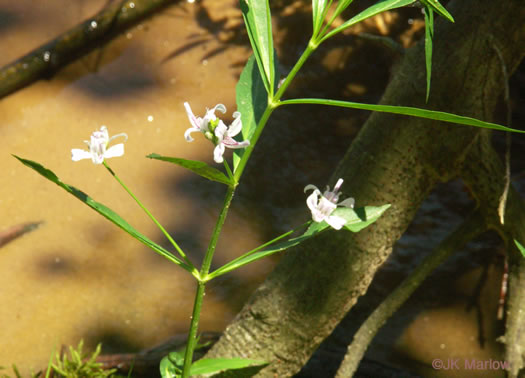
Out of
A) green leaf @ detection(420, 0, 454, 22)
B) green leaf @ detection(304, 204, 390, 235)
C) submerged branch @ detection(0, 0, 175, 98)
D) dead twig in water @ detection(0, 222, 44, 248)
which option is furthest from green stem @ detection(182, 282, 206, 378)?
submerged branch @ detection(0, 0, 175, 98)

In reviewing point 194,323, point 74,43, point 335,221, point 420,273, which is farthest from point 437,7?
point 74,43

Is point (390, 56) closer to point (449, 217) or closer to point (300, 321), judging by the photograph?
point (449, 217)

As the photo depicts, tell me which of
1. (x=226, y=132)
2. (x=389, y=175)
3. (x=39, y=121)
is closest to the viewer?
(x=226, y=132)

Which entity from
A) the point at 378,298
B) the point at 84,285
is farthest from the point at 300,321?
the point at 84,285

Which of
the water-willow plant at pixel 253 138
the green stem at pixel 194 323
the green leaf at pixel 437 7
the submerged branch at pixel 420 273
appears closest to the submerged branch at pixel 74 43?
the submerged branch at pixel 420 273

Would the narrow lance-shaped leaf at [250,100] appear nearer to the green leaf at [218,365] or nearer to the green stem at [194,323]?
the green stem at [194,323]

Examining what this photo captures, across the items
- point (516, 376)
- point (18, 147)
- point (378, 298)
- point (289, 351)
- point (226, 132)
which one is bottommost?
point (378, 298)

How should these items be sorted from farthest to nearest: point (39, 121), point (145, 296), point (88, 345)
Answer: point (39, 121)
point (145, 296)
point (88, 345)

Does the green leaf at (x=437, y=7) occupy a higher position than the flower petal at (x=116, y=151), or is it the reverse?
the green leaf at (x=437, y=7)
